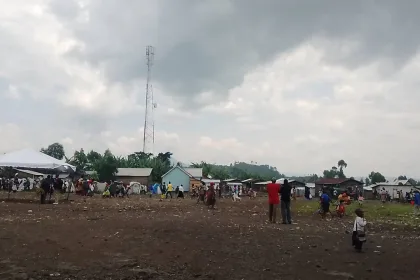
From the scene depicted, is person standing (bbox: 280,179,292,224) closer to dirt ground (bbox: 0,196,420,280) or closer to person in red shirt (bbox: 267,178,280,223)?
person in red shirt (bbox: 267,178,280,223)

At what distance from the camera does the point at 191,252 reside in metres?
10.7

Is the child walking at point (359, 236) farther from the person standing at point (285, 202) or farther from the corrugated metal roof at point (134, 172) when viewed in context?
the corrugated metal roof at point (134, 172)

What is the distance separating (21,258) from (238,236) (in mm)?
6335

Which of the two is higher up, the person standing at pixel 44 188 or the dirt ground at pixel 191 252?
the person standing at pixel 44 188

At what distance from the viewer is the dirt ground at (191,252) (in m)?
8.88

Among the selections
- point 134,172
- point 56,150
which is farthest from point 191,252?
point 56,150

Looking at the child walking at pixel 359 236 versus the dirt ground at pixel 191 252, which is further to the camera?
the child walking at pixel 359 236

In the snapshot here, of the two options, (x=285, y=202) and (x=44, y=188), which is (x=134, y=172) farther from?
(x=285, y=202)

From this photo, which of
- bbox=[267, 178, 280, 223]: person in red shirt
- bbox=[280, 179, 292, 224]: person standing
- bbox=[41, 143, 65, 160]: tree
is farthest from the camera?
bbox=[41, 143, 65, 160]: tree

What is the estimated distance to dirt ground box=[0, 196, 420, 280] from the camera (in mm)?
8875

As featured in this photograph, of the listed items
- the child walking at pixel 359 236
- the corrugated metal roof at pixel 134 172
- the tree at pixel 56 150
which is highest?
the tree at pixel 56 150

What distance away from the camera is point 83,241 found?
1153cm

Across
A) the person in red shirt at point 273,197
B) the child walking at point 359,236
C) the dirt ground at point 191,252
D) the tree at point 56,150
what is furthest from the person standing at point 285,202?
the tree at point 56,150

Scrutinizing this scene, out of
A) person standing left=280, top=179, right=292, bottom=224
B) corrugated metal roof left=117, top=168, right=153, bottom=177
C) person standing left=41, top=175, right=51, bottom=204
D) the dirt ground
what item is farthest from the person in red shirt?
corrugated metal roof left=117, top=168, right=153, bottom=177
